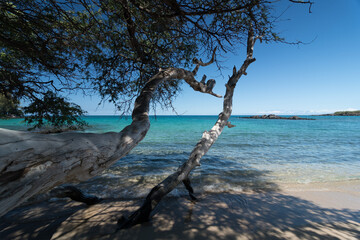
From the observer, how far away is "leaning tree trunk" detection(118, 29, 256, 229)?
9.76 ft

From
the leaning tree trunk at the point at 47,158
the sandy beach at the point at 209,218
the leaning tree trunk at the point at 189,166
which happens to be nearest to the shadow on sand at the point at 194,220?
the sandy beach at the point at 209,218

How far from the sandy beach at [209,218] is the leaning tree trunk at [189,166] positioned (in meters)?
0.20

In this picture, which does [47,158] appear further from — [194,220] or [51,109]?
[51,109]

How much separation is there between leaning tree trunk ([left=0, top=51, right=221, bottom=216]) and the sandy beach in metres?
1.95

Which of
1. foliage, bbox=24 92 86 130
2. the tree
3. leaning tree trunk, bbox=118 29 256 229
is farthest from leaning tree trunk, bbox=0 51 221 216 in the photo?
foliage, bbox=24 92 86 130

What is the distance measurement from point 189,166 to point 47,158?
2.64m

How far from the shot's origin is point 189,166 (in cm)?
344

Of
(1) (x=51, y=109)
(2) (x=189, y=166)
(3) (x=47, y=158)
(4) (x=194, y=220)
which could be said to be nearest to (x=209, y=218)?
(4) (x=194, y=220)

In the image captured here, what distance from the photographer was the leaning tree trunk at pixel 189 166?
9.76ft

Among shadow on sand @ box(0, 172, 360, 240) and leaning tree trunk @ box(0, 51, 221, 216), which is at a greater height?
leaning tree trunk @ box(0, 51, 221, 216)

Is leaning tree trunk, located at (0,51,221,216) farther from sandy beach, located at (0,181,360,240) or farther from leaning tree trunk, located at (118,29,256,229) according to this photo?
sandy beach, located at (0,181,360,240)

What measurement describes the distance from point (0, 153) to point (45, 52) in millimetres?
4171

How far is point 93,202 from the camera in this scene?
3.97 metres

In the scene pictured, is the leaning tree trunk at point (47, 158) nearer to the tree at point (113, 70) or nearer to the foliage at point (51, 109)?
the tree at point (113, 70)
